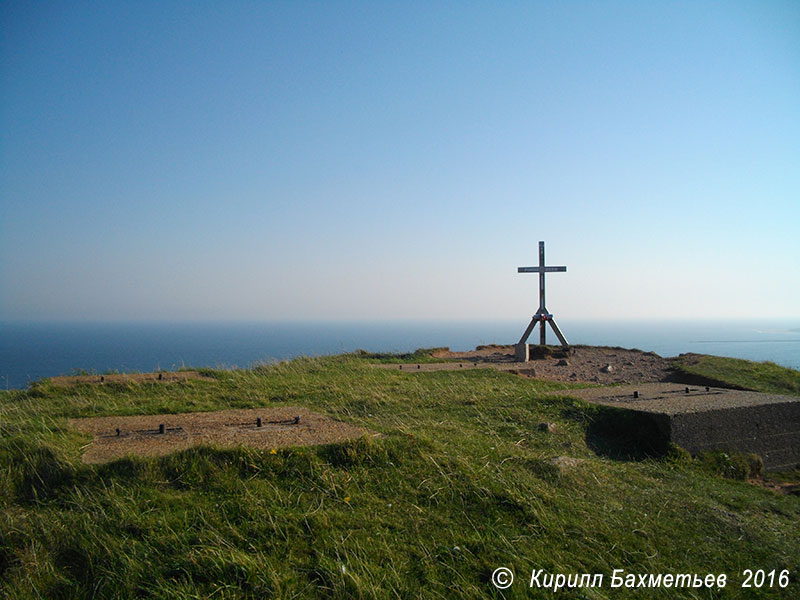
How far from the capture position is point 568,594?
3.73 meters

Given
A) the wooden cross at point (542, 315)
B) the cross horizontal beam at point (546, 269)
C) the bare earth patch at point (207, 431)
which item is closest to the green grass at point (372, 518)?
the bare earth patch at point (207, 431)

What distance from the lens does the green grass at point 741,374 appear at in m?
12.0

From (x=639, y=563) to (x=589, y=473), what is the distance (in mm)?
1430

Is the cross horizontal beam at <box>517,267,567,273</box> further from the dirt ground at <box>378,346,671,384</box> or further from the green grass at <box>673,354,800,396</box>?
the green grass at <box>673,354,800,396</box>

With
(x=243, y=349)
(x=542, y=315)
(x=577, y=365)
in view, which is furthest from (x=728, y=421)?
(x=243, y=349)

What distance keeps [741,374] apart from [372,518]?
1237 cm

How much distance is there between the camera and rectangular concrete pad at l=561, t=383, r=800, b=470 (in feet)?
23.6

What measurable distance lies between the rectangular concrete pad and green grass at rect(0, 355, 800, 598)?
53 cm

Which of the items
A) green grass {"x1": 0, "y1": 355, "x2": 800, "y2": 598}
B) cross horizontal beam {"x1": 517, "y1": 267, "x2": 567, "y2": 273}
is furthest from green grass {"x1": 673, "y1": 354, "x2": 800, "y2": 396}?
green grass {"x1": 0, "y1": 355, "x2": 800, "y2": 598}

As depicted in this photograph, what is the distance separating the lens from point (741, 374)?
43.6 feet

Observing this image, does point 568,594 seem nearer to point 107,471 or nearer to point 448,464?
point 448,464

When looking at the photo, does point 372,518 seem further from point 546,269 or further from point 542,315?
point 546,269

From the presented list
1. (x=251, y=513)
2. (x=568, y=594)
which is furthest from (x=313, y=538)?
(x=568, y=594)

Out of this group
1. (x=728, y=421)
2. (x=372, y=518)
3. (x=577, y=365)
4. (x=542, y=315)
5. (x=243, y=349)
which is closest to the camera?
(x=372, y=518)
